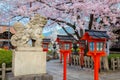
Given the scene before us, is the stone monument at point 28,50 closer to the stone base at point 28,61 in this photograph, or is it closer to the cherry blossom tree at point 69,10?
the stone base at point 28,61

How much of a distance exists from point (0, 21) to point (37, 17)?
824 cm

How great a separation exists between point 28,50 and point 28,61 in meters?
0.36

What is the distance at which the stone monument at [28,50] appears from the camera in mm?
7811

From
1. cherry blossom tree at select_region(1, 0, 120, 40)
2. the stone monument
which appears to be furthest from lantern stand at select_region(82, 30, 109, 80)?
cherry blossom tree at select_region(1, 0, 120, 40)

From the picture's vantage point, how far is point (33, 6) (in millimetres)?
14703

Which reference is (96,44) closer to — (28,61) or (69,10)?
(28,61)

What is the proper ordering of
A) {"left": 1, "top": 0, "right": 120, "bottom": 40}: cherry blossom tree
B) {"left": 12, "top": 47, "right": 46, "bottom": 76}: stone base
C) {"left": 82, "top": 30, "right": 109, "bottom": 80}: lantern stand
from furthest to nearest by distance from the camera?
{"left": 1, "top": 0, "right": 120, "bottom": 40}: cherry blossom tree < {"left": 12, "top": 47, "right": 46, "bottom": 76}: stone base < {"left": 82, "top": 30, "right": 109, "bottom": 80}: lantern stand

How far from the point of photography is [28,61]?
793 centimetres

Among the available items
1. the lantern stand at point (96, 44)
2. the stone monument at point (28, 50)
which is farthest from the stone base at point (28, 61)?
the lantern stand at point (96, 44)

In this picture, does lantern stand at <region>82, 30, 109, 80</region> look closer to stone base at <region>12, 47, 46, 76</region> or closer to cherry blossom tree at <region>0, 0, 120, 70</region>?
stone base at <region>12, 47, 46, 76</region>

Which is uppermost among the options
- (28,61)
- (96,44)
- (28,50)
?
(96,44)

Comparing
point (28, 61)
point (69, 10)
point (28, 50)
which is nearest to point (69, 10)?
point (69, 10)

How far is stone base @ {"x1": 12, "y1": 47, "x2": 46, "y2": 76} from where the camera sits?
778 centimetres

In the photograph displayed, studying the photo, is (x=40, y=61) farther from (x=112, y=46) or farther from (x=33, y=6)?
(x=112, y=46)
